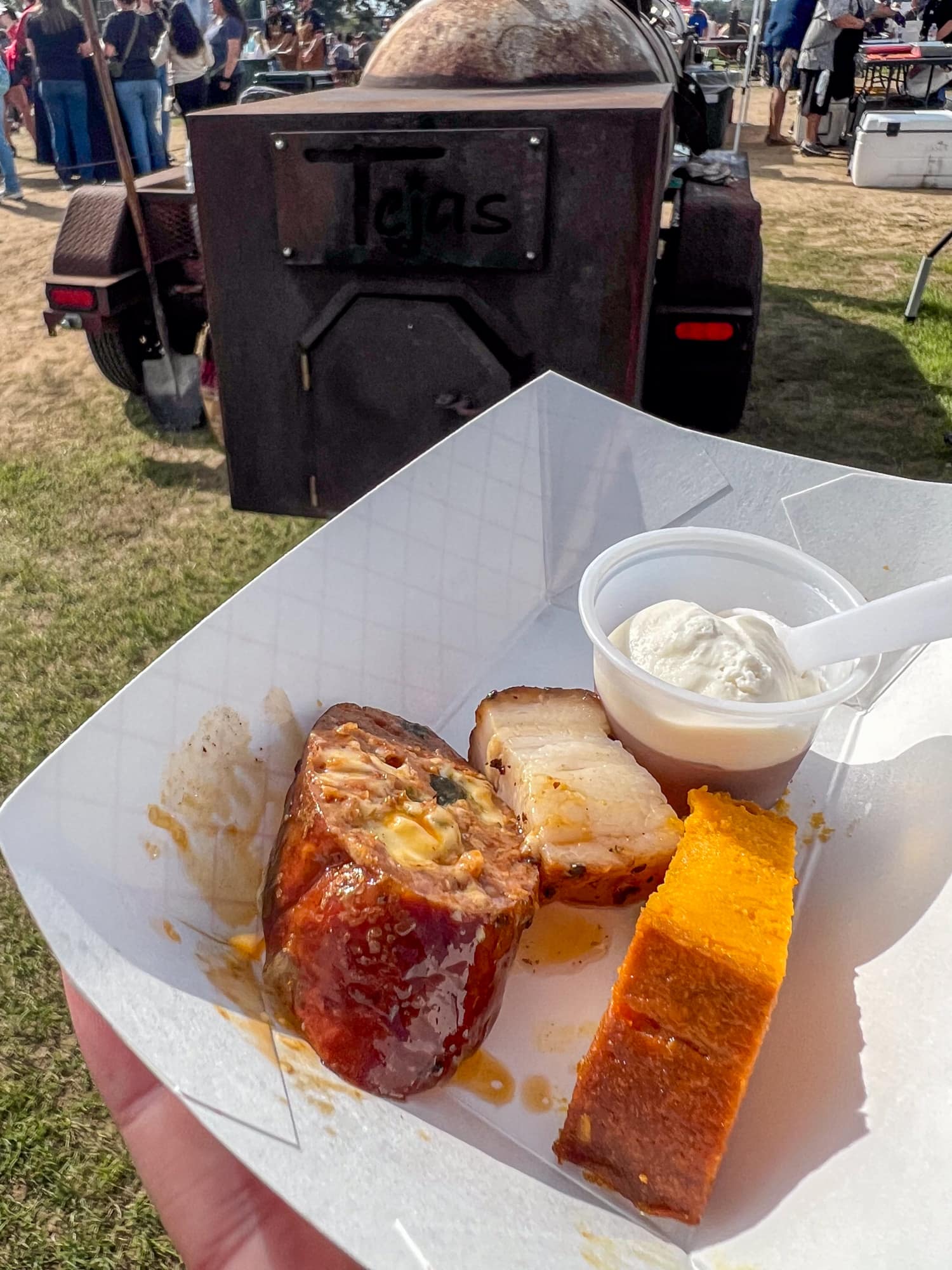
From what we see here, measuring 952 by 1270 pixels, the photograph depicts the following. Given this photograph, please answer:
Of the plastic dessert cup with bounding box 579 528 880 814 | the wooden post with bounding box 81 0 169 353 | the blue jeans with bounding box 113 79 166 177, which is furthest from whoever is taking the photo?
the blue jeans with bounding box 113 79 166 177

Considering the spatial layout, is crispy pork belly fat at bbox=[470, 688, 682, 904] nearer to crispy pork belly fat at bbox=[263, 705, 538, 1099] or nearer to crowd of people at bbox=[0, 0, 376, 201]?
A: crispy pork belly fat at bbox=[263, 705, 538, 1099]

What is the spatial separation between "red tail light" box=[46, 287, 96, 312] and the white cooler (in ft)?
27.5

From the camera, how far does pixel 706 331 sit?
316cm

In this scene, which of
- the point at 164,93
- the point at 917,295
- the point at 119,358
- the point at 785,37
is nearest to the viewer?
the point at 119,358

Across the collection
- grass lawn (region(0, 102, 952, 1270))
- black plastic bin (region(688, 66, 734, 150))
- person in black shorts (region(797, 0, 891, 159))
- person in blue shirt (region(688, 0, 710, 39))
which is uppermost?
person in blue shirt (region(688, 0, 710, 39))

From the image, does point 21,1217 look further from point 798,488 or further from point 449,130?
point 449,130

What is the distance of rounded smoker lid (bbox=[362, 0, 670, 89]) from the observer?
9.69 feet

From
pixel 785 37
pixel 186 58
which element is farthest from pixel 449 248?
pixel 785 37

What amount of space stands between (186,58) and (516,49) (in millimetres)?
8448

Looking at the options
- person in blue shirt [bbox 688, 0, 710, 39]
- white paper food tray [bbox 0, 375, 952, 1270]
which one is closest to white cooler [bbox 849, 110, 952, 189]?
white paper food tray [bbox 0, 375, 952, 1270]

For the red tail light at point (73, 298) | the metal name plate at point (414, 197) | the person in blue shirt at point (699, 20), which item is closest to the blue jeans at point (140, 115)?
the red tail light at point (73, 298)

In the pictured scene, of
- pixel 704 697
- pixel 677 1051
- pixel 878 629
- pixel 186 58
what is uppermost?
pixel 186 58

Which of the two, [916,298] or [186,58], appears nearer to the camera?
[916,298]

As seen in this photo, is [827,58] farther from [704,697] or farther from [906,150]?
[704,697]
